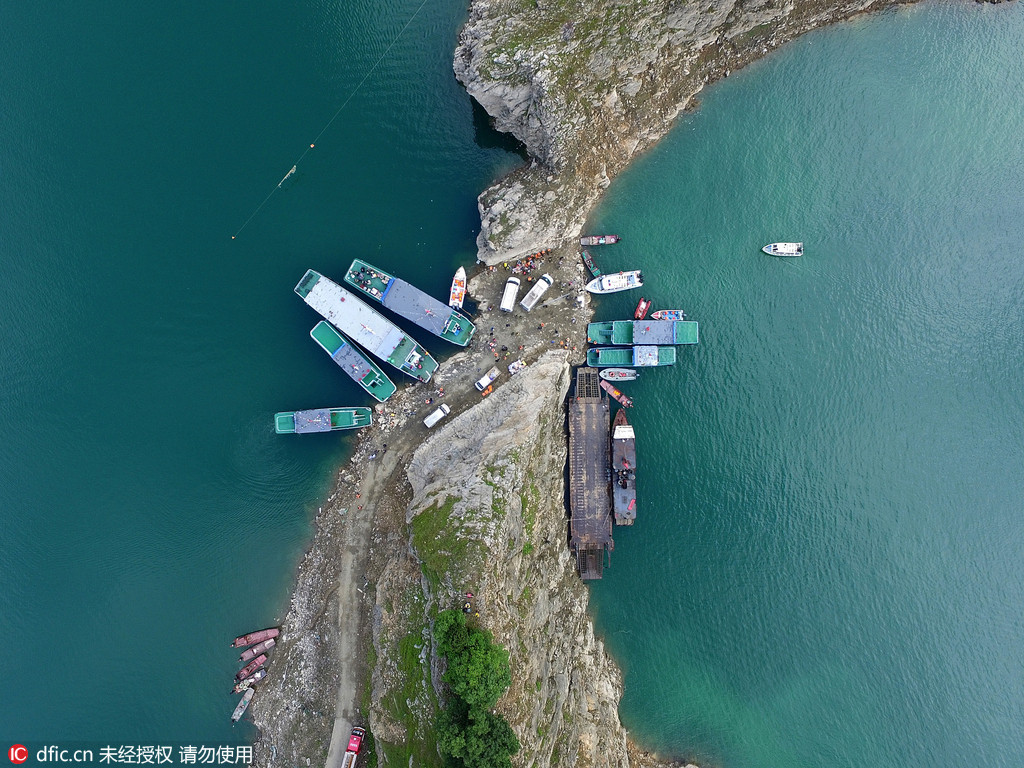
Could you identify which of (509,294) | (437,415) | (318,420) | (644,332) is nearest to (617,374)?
(644,332)

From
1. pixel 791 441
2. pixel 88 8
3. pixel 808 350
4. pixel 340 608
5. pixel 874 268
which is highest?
pixel 88 8

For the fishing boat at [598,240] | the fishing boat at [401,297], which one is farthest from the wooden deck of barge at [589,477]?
the fishing boat at [401,297]

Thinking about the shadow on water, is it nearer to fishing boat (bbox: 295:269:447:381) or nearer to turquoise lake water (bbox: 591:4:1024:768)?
turquoise lake water (bbox: 591:4:1024:768)

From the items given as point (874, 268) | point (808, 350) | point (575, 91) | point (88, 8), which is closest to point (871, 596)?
point (808, 350)

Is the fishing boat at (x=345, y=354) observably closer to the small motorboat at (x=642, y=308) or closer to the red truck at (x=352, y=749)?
the small motorboat at (x=642, y=308)

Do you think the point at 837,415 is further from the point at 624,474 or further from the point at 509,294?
the point at 509,294

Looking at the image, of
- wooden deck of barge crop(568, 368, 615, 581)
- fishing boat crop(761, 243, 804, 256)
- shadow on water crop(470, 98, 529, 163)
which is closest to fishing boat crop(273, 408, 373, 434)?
wooden deck of barge crop(568, 368, 615, 581)

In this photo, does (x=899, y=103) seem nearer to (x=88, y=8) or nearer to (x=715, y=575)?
(x=715, y=575)
